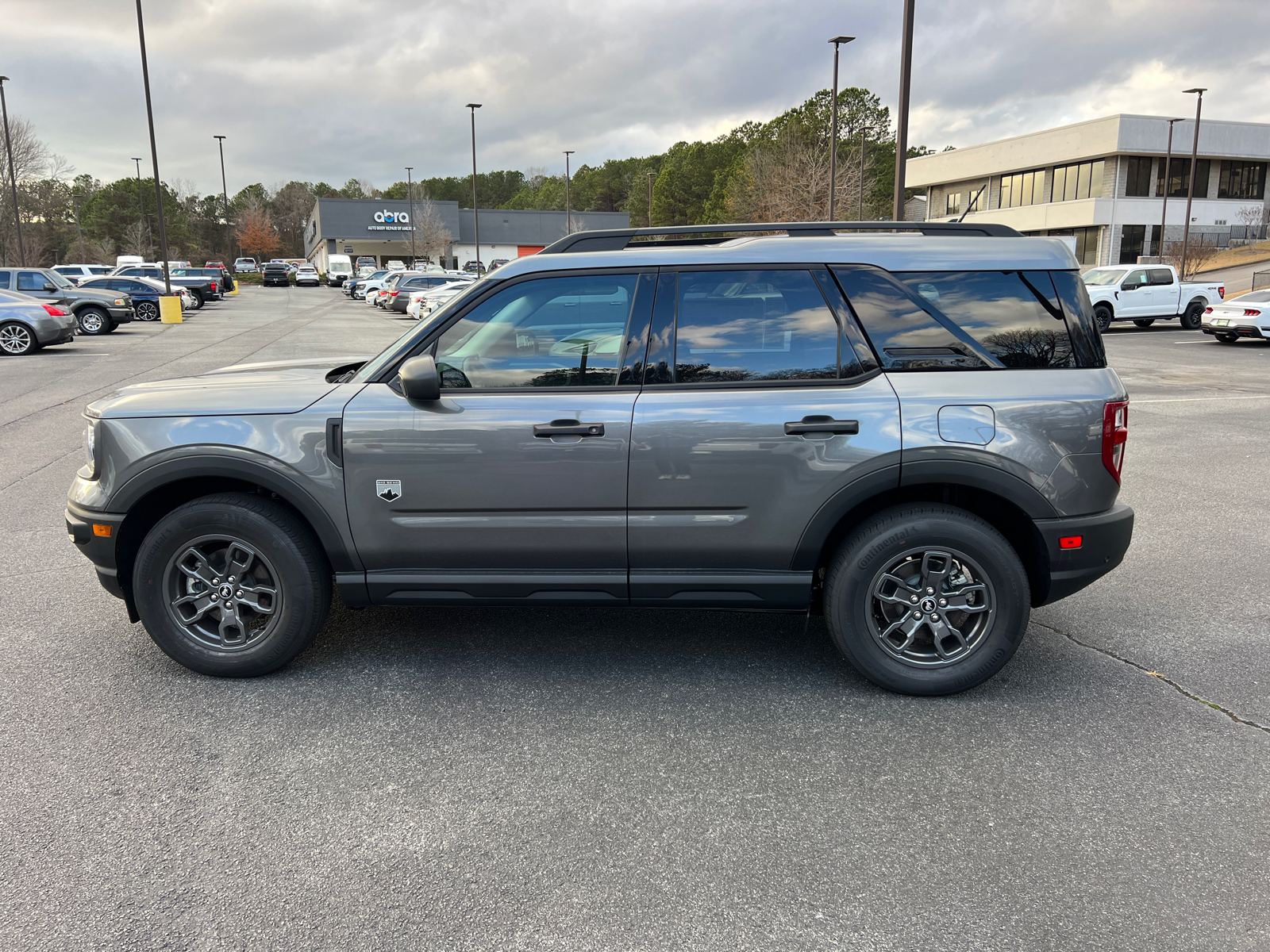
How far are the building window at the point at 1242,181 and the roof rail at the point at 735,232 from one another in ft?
218

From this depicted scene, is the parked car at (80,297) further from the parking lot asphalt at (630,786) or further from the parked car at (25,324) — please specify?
the parking lot asphalt at (630,786)

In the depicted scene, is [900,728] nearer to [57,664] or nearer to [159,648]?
[159,648]

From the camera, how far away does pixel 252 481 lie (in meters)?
3.75

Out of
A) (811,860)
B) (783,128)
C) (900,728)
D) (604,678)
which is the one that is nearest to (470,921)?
(811,860)

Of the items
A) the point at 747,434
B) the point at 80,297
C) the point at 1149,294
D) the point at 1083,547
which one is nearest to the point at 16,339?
the point at 80,297

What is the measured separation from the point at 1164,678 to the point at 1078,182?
6168cm

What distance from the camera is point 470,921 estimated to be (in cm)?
246

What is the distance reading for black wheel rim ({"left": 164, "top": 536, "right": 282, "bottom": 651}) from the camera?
12.7 feet

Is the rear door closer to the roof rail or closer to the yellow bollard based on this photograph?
the roof rail

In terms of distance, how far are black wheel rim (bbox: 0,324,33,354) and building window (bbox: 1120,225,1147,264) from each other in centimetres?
5635

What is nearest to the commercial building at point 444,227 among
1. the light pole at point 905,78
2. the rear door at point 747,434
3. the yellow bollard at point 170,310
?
the yellow bollard at point 170,310

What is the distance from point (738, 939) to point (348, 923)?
105cm

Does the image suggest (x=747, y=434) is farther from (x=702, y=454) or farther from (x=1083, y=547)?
(x=1083, y=547)

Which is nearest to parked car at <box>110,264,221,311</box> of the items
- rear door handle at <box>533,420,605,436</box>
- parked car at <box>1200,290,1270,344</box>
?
parked car at <box>1200,290,1270,344</box>
